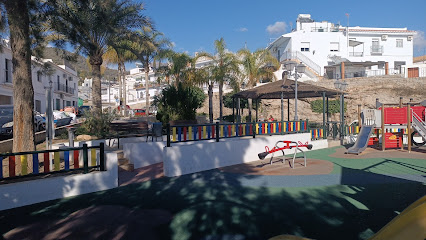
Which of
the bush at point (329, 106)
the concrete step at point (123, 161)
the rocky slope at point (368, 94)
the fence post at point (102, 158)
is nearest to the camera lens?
the fence post at point (102, 158)

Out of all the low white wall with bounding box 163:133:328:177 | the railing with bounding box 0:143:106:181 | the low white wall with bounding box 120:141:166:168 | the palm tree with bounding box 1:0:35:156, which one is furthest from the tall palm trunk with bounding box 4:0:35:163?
the low white wall with bounding box 163:133:328:177

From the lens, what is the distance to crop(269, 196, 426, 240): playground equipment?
252cm

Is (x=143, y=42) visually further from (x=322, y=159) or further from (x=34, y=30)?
(x=322, y=159)

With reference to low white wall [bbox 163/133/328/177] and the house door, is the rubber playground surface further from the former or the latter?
the house door

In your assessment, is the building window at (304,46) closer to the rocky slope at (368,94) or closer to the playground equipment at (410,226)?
the rocky slope at (368,94)

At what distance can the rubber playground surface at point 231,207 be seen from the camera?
15.0 feet

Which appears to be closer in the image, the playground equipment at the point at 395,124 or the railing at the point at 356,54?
the playground equipment at the point at 395,124

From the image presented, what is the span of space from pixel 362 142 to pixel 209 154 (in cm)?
781

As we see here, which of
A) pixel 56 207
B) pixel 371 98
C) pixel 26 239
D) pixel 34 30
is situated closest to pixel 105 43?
pixel 34 30

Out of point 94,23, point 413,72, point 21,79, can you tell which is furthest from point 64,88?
point 413,72

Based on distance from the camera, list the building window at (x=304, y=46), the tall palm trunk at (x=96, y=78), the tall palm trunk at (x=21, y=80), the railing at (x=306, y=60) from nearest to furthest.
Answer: the tall palm trunk at (x=21, y=80) < the tall palm trunk at (x=96, y=78) < the railing at (x=306, y=60) < the building window at (x=304, y=46)

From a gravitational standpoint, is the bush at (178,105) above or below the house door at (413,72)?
below

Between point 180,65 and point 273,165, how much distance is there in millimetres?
20761

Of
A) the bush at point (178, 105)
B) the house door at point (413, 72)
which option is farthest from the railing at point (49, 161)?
the house door at point (413, 72)
